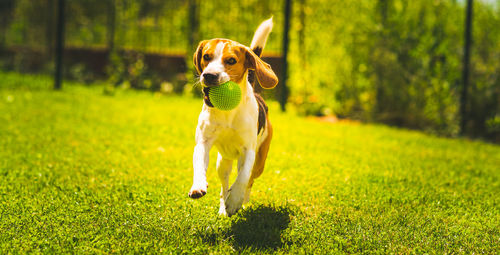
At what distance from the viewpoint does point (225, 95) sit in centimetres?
325

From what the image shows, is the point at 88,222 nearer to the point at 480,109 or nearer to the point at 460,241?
the point at 460,241

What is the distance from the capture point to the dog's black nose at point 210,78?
3.14 m

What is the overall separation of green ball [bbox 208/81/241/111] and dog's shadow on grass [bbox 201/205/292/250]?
2.83ft

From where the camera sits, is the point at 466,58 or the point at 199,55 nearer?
the point at 199,55

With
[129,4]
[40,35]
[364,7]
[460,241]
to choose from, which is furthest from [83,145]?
[40,35]

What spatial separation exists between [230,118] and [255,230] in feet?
2.64

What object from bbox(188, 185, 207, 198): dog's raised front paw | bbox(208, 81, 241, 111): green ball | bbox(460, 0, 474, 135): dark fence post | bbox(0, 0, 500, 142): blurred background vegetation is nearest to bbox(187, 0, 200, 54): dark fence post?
bbox(0, 0, 500, 142): blurred background vegetation

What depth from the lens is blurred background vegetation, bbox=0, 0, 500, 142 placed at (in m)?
8.80

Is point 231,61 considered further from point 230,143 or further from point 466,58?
point 466,58

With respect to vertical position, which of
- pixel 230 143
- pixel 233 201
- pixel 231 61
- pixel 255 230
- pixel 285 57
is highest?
pixel 285 57

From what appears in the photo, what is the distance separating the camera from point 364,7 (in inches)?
377

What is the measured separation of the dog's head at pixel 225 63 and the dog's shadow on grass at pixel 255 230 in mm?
1012

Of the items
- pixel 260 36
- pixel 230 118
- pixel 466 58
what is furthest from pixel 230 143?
pixel 466 58

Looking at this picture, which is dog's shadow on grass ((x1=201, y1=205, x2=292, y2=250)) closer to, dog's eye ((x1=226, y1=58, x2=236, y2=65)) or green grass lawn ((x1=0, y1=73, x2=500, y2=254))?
green grass lawn ((x1=0, y1=73, x2=500, y2=254))
